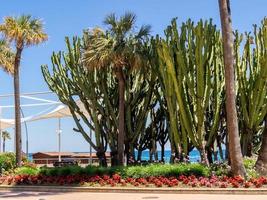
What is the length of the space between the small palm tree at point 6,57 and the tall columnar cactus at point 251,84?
A: 11.6 meters

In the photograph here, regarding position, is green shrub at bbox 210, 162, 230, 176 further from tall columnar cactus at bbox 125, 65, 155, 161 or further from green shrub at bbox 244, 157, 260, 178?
tall columnar cactus at bbox 125, 65, 155, 161

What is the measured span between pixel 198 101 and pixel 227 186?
12.9 feet

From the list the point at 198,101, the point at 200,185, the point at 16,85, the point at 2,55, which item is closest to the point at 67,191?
the point at 200,185

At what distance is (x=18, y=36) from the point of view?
23047 mm

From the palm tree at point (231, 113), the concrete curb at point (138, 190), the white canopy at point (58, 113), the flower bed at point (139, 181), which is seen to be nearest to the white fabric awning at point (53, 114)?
the white canopy at point (58, 113)

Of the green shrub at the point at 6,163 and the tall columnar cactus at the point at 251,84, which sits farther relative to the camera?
the green shrub at the point at 6,163

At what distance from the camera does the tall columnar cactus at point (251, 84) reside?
19.0 meters

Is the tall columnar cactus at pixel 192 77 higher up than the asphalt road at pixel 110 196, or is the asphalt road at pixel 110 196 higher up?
the tall columnar cactus at pixel 192 77

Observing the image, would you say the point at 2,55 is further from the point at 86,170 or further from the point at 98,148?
the point at 86,170

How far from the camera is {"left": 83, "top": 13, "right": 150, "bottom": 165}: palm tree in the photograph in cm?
1942

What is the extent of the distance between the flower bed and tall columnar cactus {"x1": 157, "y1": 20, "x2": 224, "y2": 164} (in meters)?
2.67

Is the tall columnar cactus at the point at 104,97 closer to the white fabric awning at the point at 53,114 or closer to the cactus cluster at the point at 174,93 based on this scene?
the cactus cluster at the point at 174,93

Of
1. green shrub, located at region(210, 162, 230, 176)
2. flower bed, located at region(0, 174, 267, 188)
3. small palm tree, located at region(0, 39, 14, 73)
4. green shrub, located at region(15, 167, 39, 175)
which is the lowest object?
flower bed, located at region(0, 174, 267, 188)

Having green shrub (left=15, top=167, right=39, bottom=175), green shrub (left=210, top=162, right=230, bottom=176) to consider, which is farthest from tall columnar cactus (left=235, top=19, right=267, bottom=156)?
green shrub (left=15, top=167, right=39, bottom=175)
